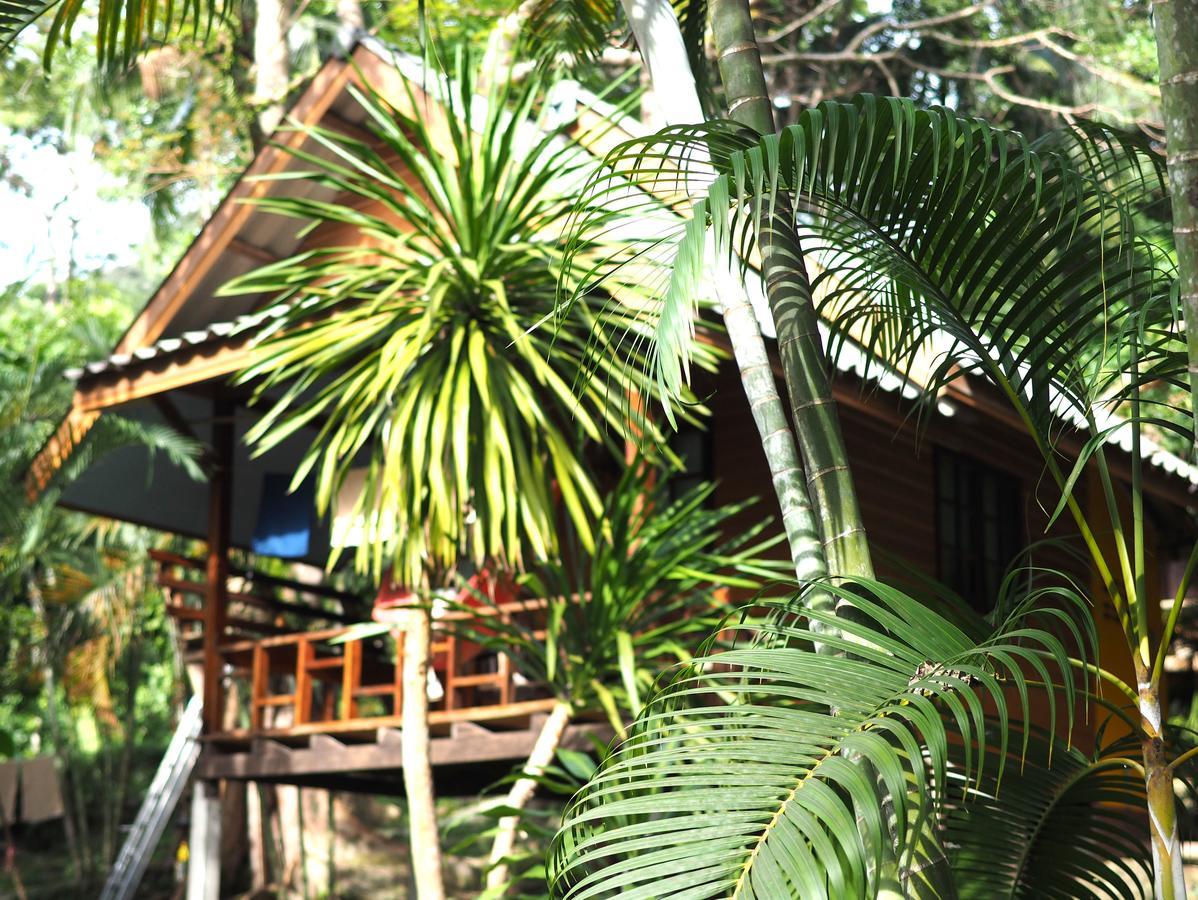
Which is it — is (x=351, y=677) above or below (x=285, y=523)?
below

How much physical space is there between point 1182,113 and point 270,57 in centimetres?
1275

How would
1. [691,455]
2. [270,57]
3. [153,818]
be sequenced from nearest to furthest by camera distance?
[691,455] → [153,818] → [270,57]

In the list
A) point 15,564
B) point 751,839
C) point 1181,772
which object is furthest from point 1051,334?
point 15,564

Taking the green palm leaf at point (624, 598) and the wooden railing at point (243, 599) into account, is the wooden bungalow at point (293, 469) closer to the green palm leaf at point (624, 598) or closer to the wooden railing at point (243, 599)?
the wooden railing at point (243, 599)

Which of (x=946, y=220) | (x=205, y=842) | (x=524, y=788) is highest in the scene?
(x=946, y=220)

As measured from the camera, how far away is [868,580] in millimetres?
2531

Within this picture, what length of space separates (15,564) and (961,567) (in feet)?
32.2

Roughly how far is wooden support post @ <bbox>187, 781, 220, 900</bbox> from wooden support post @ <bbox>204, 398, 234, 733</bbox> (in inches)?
34.9

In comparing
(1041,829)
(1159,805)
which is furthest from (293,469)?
(1159,805)

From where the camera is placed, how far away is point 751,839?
211 centimetres

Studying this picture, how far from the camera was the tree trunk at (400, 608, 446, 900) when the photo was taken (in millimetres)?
5797

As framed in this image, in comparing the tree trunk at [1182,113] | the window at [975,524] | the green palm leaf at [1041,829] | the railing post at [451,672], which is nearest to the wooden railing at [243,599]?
the railing post at [451,672]

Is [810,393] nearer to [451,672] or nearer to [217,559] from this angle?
[451,672]

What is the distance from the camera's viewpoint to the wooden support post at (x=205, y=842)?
9.06 meters
